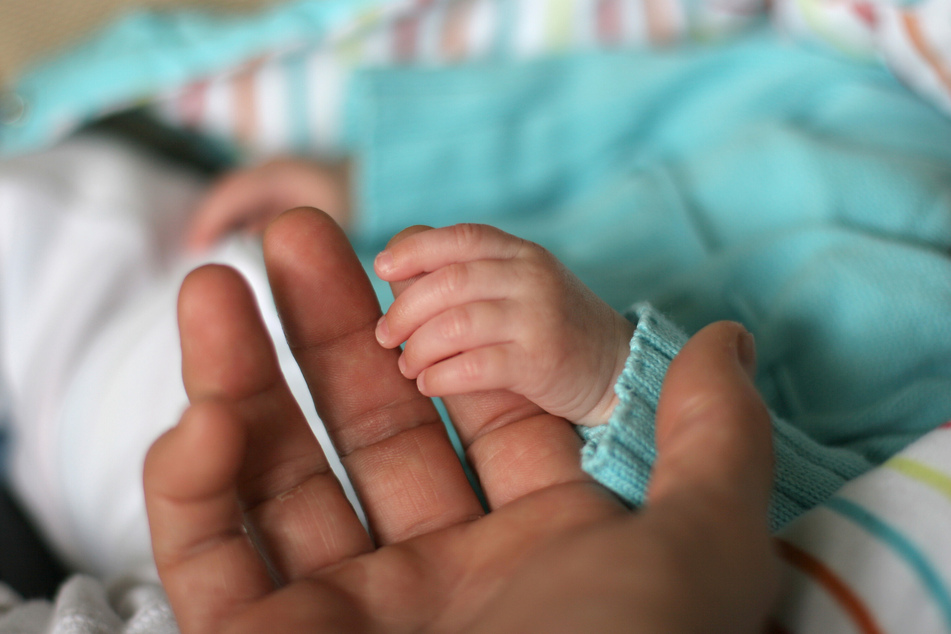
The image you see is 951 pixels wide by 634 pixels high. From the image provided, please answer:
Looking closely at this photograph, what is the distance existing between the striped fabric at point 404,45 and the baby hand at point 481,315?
54 centimetres

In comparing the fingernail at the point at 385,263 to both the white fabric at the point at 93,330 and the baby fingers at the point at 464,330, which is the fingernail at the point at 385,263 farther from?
the white fabric at the point at 93,330

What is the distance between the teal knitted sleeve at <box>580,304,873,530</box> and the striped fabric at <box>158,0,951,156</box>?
1.79 ft

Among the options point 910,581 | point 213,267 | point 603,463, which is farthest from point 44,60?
point 910,581

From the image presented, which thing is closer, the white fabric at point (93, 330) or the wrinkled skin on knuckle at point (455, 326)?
the wrinkled skin on knuckle at point (455, 326)

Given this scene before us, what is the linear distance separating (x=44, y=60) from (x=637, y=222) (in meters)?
0.81

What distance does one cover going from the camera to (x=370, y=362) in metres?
0.37

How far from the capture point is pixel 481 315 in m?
0.33

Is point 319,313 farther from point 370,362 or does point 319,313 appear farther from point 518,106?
point 518,106

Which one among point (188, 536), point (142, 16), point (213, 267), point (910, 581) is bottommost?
point (910, 581)

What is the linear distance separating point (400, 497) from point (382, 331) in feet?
0.31

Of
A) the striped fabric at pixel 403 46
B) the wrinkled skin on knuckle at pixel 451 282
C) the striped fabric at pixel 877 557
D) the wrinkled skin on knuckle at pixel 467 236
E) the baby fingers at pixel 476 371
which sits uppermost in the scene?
the striped fabric at pixel 403 46

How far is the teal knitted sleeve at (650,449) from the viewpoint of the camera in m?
0.33

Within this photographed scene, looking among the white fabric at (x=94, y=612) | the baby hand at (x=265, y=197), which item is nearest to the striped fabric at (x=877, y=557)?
the white fabric at (x=94, y=612)

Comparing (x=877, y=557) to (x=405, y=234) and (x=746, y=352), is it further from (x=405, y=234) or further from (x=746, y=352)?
(x=405, y=234)
